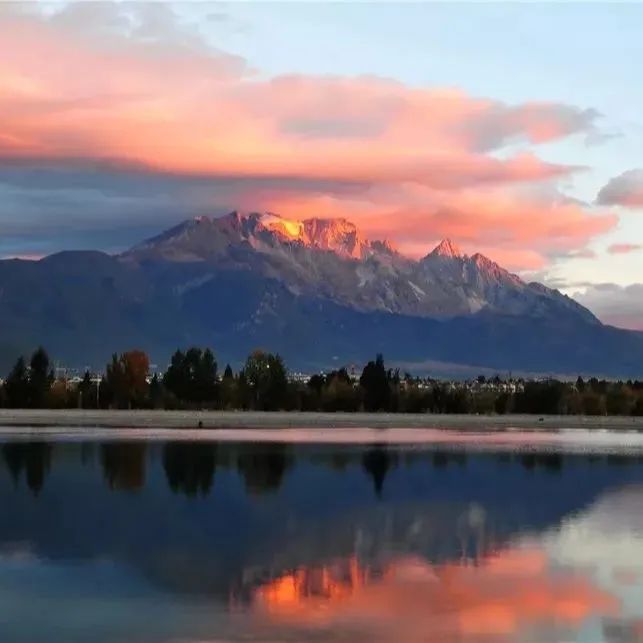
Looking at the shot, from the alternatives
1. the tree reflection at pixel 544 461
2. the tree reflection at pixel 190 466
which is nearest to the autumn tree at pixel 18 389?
the tree reflection at pixel 190 466

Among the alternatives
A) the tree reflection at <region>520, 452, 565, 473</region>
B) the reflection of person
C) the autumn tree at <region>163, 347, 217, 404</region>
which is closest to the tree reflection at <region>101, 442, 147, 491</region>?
the reflection of person

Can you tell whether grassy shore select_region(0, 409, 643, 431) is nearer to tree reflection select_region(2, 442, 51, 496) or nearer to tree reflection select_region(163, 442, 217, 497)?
tree reflection select_region(163, 442, 217, 497)

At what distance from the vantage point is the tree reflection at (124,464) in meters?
43.6

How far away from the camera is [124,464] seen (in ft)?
173

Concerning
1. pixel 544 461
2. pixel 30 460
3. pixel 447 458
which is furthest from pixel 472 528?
pixel 447 458

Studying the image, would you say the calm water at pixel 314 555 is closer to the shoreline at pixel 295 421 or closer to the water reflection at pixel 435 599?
the water reflection at pixel 435 599

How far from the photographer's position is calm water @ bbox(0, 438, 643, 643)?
2003cm

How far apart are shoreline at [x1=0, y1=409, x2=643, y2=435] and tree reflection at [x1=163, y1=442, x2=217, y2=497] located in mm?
36458

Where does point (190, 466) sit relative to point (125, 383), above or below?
below

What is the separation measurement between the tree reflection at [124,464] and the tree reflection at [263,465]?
389 centimetres

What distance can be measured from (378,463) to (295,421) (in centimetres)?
6606

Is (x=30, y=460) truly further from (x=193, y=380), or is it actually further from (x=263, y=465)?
(x=193, y=380)

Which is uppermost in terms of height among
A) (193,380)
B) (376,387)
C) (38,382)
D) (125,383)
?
(193,380)

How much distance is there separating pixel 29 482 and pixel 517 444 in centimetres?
4329
